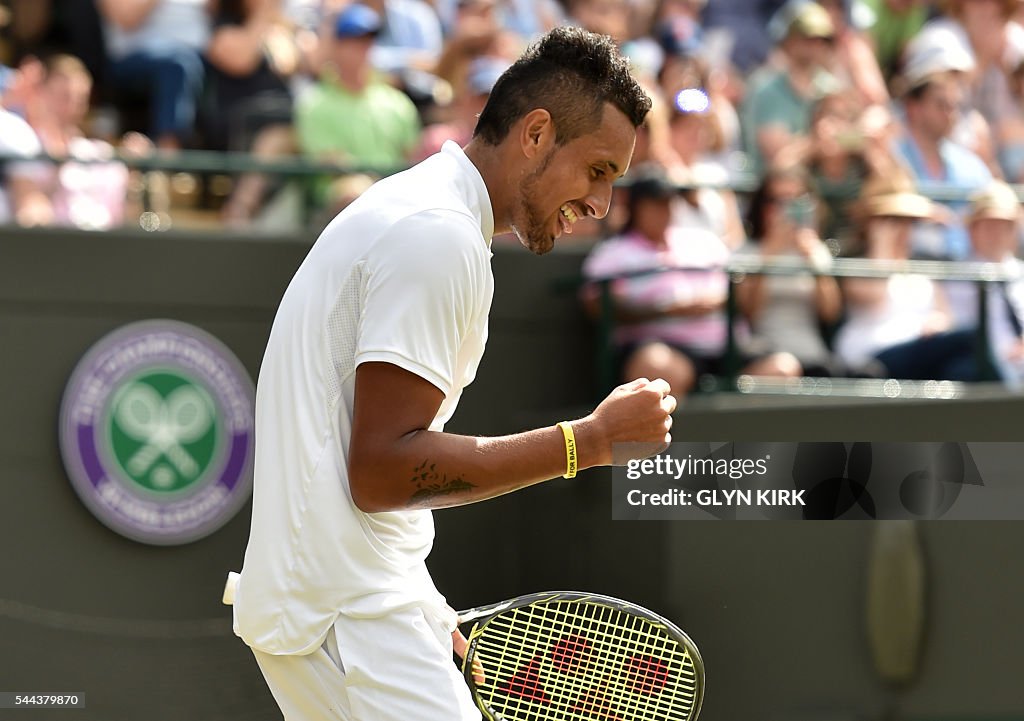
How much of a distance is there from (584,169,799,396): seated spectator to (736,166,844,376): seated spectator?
157mm

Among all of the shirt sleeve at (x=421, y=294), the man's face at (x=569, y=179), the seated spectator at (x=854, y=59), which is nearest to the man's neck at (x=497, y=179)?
the man's face at (x=569, y=179)

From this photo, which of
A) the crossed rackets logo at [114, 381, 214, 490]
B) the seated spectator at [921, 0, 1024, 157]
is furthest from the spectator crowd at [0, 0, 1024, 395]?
the crossed rackets logo at [114, 381, 214, 490]

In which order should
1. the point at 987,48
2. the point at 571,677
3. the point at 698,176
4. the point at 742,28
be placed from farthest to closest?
1. the point at 742,28
2. the point at 987,48
3. the point at 698,176
4. the point at 571,677

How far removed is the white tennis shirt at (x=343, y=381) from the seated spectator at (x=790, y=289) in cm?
418

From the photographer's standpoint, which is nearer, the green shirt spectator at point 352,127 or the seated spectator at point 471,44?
the green shirt spectator at point 352,127

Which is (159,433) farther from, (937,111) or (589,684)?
(937,111)

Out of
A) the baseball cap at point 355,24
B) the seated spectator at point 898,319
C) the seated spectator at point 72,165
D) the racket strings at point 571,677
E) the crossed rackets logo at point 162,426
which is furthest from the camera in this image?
the baseball cap at point 355,24

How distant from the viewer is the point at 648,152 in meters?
7.34

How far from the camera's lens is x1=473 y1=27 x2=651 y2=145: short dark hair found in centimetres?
300

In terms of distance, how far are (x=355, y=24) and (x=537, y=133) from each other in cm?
442

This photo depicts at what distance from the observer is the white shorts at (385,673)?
9.04 ft

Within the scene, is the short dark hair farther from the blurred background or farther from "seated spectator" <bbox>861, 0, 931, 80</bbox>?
"seated spectator" <bbox>861, 0, 931, 80</bbox>

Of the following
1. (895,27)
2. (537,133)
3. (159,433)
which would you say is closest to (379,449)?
(537,133)

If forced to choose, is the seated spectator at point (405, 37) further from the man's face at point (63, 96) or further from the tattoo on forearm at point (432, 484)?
the tattoo on forearm at point (432, 484)
